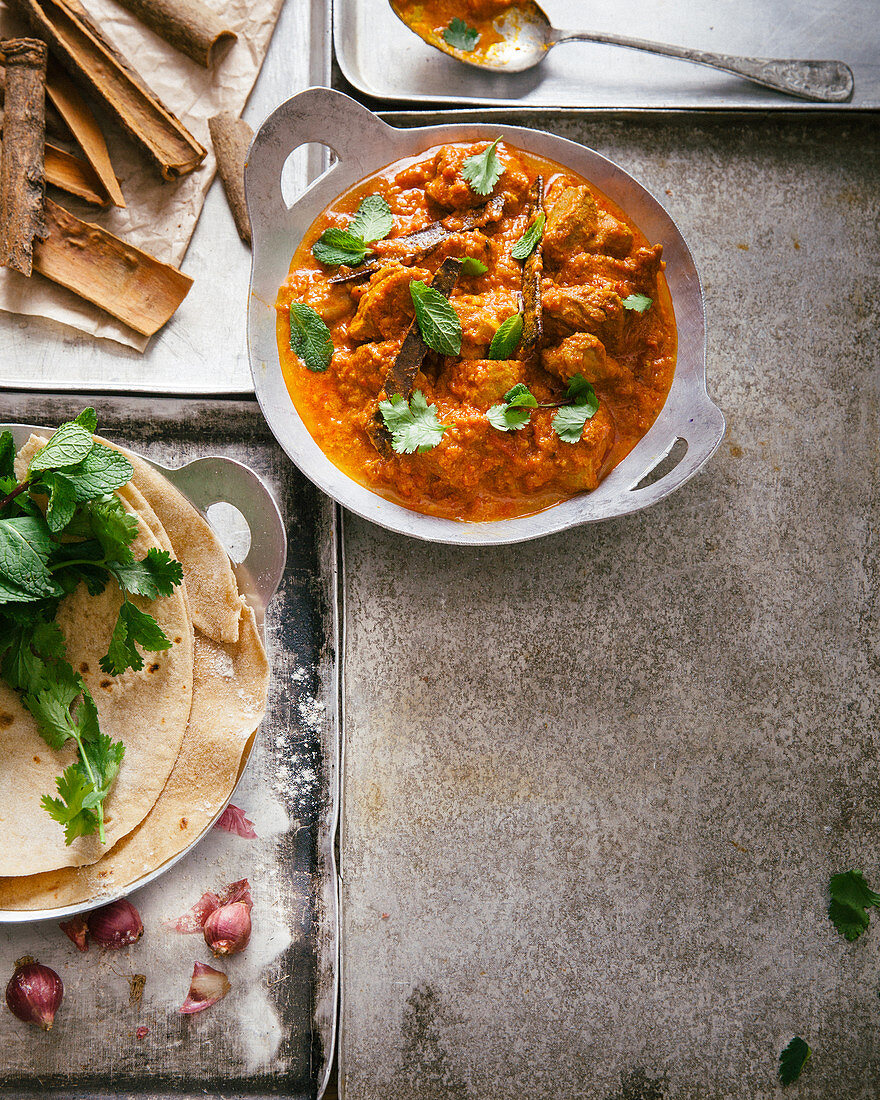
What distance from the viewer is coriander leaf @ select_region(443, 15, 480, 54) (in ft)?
7.79

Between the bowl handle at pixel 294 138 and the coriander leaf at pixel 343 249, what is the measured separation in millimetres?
145

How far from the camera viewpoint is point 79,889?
2012 millimetres

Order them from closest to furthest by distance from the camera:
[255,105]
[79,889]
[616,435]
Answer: [79,889] < [616,435] < [255,105]

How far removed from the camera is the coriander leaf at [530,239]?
82.8 inches

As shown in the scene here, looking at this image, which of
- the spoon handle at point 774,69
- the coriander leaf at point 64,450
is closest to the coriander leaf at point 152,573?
the coriander leaf at point 64,450

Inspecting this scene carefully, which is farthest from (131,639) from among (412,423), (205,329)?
(205,329)

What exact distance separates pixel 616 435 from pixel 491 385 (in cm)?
41

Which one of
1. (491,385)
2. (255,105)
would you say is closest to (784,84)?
(491,385)

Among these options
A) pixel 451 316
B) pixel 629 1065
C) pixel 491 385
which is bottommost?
pixel 629 1065

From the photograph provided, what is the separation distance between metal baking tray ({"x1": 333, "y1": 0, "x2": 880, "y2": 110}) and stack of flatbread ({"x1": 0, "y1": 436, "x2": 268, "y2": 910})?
1.55m

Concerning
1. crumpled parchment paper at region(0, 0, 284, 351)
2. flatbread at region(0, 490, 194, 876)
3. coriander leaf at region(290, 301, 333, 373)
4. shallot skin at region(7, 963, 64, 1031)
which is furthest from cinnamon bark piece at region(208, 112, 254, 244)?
shallot skin at region(7, 963, 64, 1031)

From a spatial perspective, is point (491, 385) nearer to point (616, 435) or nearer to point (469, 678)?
point (616, 435)

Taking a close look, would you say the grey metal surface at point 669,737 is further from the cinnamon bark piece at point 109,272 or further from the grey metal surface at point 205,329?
the cinnamon bark piece at point 109,272

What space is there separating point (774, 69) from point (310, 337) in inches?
67.9
